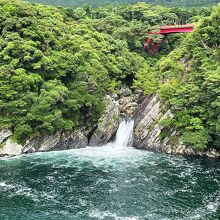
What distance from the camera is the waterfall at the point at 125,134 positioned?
5169 cm

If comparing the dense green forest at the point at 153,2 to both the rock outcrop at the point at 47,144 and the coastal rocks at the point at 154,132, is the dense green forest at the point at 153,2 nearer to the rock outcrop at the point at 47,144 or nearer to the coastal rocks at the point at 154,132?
the coastal rocks at the point at 154,132

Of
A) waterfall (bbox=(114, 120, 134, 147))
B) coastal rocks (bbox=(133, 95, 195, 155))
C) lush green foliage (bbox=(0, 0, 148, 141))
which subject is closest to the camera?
lush green foliage (bbox=(0, 0, 148, 141))

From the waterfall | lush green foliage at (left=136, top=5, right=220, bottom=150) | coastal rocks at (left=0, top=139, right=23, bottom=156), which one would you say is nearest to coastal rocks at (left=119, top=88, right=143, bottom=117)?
the waterfall

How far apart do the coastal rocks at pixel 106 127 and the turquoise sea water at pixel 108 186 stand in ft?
11.1

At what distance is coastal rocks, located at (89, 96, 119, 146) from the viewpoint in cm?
5072

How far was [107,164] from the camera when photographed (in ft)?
140

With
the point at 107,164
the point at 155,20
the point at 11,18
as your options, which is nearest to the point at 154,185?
the point at 107,164

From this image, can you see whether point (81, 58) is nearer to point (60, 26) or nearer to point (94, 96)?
point (94, 96)

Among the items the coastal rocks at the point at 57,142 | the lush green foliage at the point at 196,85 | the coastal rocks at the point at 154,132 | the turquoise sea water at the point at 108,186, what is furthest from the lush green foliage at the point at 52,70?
the lush green foliage at the point at 196,85

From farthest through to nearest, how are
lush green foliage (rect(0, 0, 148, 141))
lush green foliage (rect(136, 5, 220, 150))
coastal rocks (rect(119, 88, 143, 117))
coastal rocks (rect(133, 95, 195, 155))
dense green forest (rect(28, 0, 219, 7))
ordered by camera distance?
dense green forest (rect(28, 0, 219, 7)) < coastal rocks (rect(119, 88, 143, 117)) < coastal rocks (rect(133, 95, 195, 155)) < lush green foliage (rect(136, 5, 220, 150)) < lush green foliage (rect(0, 0, 148, 141))

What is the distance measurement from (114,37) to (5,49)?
28335mm

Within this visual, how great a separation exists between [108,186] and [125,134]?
1697 cm

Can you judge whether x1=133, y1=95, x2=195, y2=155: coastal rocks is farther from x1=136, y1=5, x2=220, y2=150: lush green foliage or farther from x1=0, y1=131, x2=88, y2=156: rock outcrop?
x1=0, y1=131, x2=88, y2=156: rock outcrop

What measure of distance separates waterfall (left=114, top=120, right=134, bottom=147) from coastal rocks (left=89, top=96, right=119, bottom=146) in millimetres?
891
